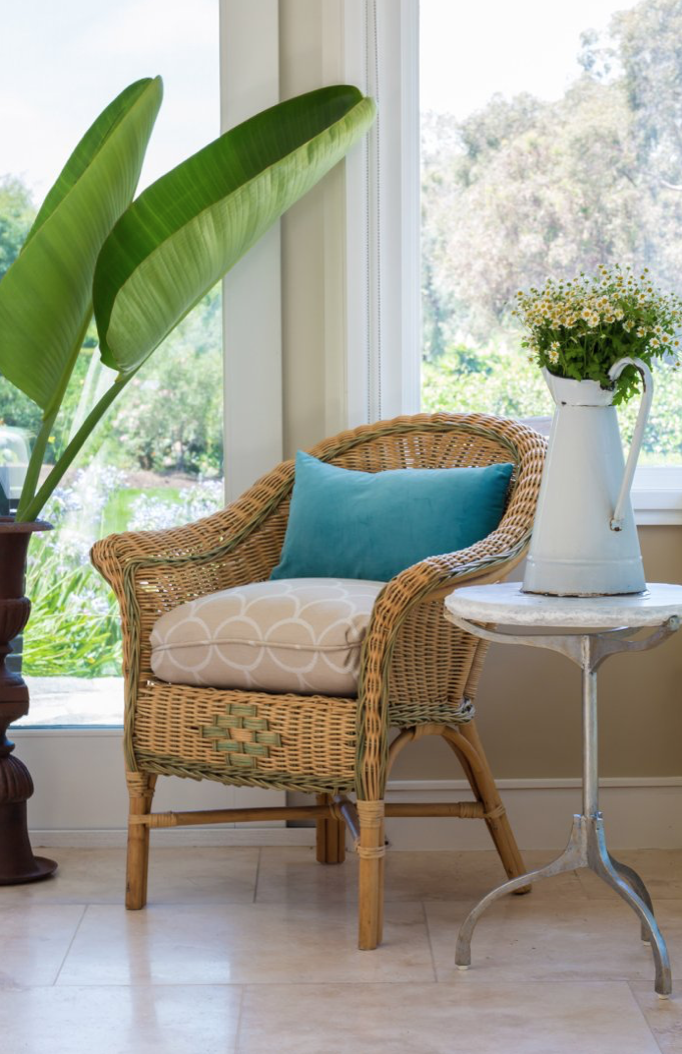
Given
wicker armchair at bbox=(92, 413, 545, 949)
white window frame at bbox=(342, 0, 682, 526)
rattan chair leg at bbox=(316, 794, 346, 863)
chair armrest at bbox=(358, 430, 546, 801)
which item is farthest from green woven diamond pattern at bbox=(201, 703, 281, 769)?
white window frame at bbox=(342, 0, 682, 526)

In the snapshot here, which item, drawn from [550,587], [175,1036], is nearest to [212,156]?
[550,587]

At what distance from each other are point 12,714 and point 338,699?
2.57 feet

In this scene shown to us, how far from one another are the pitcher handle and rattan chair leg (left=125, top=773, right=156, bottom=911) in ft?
3.16

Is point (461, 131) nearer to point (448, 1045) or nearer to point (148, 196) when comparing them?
point (148, 196)

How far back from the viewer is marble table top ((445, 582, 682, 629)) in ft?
6.00

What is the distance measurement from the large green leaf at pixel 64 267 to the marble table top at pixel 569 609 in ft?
3.25

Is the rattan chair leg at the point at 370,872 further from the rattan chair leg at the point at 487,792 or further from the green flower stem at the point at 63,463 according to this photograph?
the green flower stem at the point at 63,463

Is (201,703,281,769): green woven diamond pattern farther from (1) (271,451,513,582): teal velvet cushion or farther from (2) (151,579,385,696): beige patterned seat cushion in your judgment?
(1) (271,451,513,582): teal velvet cushion

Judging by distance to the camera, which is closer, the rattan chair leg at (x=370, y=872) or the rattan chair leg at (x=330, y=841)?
Answer: the rattan chair leg at (x=370, y=872)

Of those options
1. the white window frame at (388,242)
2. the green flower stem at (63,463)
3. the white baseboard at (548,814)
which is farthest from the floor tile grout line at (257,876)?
the white window frame at (388,242)

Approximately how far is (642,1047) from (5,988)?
970mm

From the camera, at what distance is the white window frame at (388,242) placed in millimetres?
2779

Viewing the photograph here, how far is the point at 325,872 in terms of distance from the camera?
2.58m

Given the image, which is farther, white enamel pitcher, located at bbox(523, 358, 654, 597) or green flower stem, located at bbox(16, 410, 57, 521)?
green flower stem, located at bbox(16, 410, 57, 521)
